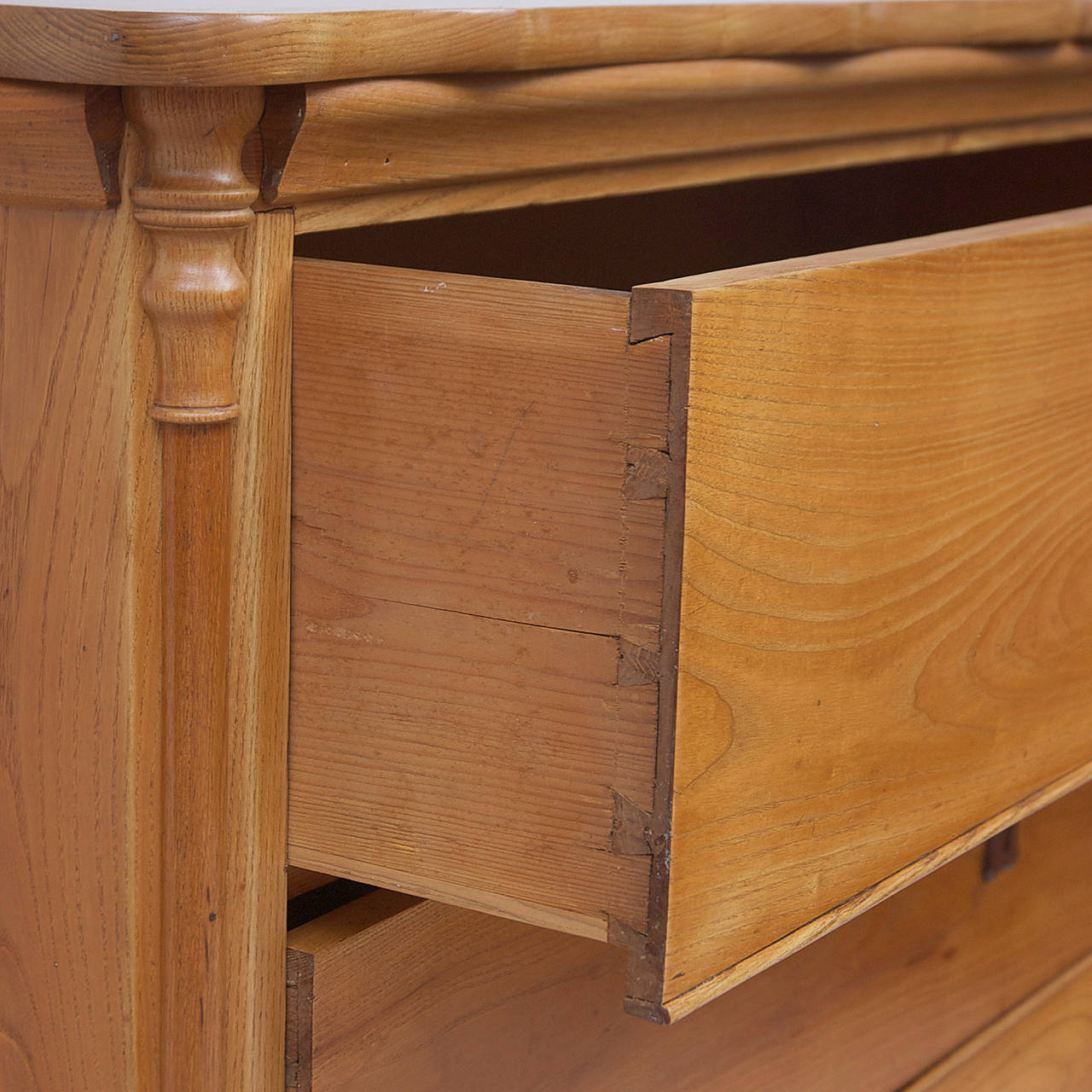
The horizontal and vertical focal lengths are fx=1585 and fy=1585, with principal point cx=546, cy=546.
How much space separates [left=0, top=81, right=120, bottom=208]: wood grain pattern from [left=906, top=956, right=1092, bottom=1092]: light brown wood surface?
2.87 ft

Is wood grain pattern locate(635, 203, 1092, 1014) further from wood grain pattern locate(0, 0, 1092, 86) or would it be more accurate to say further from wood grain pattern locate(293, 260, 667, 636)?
wood grain pattern locate(0, 0, 1092, 86)

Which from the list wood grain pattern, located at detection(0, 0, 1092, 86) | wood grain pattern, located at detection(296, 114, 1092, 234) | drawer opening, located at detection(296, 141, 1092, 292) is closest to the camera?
wood grain pattern, located at detection(0, 0, 1092, 86)

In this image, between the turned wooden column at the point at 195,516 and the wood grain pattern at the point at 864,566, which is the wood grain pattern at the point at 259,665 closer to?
the turned wooden column at the point at 195,516

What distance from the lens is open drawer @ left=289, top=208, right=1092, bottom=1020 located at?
562 millimetres

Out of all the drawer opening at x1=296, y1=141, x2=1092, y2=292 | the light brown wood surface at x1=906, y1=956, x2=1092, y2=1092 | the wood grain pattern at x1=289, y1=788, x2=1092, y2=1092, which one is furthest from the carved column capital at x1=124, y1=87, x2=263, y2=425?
the light brown wood surface at x1=906, y1=956, x2=1092, y2=1092

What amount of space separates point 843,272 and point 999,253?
0.12 m

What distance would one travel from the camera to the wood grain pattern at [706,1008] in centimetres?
71

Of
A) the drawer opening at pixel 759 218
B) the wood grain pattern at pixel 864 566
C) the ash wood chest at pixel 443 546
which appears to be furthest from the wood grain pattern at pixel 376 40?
the drawer opening at pixel 759 218

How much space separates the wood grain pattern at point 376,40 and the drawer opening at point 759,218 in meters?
0.35

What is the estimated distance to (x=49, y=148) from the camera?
566 millimetres

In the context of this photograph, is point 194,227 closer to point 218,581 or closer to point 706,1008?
point 218,581

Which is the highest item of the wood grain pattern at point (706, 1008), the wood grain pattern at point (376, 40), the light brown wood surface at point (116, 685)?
the wood grain pattern at point (376, 40)

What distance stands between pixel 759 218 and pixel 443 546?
2.51ft

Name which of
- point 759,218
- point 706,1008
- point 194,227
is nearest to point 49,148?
point 194,227
